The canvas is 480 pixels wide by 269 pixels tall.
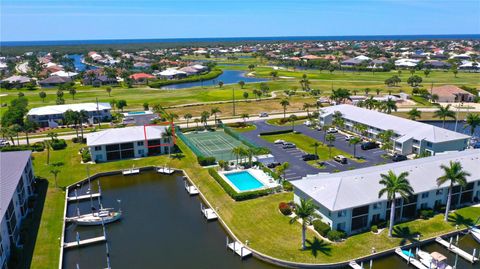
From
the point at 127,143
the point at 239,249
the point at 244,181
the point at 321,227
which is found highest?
the point at 127,143

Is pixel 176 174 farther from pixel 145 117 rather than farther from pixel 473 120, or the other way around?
pixel 473 120

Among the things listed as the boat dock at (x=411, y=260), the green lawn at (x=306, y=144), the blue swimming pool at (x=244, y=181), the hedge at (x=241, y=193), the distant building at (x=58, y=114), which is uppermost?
the distant building at (x=58, y=114)

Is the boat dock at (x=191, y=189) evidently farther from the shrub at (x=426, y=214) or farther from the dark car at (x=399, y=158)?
the dark car at (x=399, y=158)

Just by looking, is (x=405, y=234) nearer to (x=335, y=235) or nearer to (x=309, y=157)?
(x=335, y=235)

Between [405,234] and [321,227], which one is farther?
[321,227]

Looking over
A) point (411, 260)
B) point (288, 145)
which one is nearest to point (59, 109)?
point (288, 145)

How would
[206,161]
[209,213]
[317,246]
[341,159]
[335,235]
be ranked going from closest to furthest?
[317,246] → [335,235] → [209,213] → [341,159] → [206,161]

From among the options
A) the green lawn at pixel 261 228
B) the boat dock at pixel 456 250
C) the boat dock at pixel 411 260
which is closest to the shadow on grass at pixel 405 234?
the green lawn at pixel 261 228
